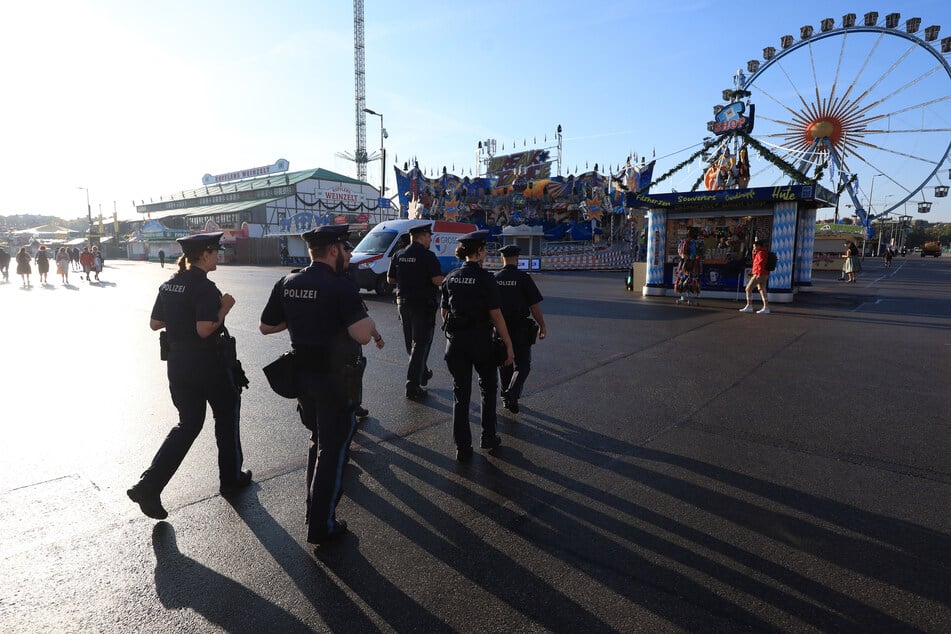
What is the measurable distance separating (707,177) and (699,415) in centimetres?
1436

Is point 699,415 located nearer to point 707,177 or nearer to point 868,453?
point 868,453

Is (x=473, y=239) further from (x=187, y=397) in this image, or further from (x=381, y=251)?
(x=381, y=251)

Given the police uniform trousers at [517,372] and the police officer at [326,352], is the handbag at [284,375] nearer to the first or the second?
the police officer at [326,352]

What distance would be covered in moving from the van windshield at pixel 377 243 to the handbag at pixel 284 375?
515 inches

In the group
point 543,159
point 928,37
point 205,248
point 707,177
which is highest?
point 928,37

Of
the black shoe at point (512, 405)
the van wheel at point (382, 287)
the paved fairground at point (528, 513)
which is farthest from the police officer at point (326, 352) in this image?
the van wheel at point (382, 287)

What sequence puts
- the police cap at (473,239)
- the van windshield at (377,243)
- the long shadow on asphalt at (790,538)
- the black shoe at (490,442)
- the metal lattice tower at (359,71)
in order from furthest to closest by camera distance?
the metal lattice tower at (359,71) → the van windshield at (377,243) → the black shoe at (490,442) → the police cap at (473,239) → the long shadow on asphalt at (790,538)

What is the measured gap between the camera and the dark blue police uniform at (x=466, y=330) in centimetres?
393

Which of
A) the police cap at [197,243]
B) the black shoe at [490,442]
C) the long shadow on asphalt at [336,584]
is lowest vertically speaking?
the long shadow on asphalt at [336,584]

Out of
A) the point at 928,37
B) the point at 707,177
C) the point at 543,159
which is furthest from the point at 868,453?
the point at 543,159

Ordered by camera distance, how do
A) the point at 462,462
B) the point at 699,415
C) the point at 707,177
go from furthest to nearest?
the point at 707,177, the point at 699,415, the point at 462,462

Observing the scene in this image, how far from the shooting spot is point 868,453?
4.18 metres

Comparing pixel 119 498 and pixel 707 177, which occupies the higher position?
pixel 707 177

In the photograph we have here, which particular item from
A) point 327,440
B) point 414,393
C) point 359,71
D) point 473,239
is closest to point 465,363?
point 473,239
